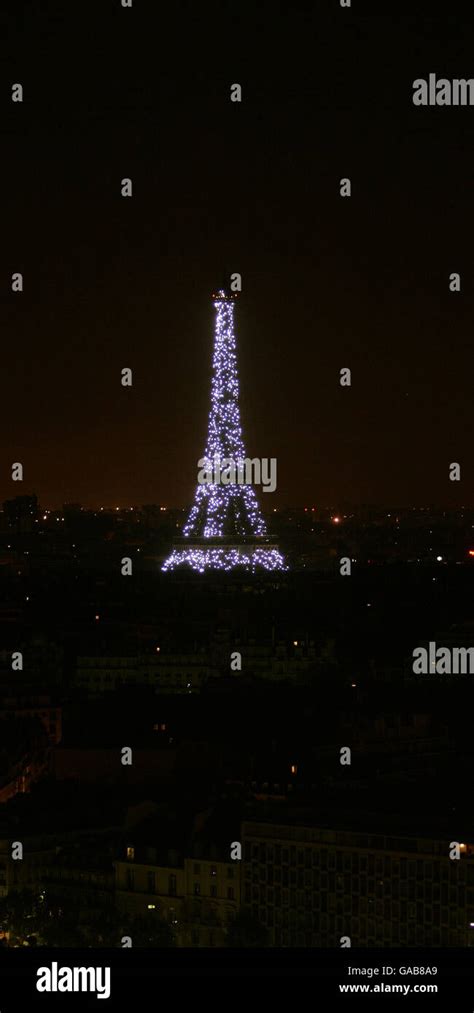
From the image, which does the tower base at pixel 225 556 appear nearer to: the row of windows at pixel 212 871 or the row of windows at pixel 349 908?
the row of windows at pixel 212 871

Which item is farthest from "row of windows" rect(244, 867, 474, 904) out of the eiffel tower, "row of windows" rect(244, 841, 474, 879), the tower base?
the tower base

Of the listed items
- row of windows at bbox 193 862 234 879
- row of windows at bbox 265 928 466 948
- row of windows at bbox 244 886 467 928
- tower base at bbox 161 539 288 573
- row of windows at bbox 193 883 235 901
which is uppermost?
tower base at bbox 161 539 288 573

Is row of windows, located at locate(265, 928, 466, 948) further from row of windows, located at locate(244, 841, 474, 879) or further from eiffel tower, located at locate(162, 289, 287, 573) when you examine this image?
eiffel tower, located at locate(162, 289, 287, 573)

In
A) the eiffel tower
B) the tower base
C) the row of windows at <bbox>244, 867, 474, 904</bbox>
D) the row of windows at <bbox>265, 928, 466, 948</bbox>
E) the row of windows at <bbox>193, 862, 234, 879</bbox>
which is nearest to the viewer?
the row of windows at <bbox>265, 928, 466, 948</bbox>

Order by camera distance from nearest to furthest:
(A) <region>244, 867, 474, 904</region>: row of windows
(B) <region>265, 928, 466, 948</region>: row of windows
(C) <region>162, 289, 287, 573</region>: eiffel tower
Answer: (B) <region>265, 928, 466, 948</region>: row of windows, (A) <region>244, 867, 474, 904</region>: row of windows, (C) <region>162, 289, 287, 573</region>: eiffel tower

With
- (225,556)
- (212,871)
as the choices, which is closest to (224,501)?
(225,556)

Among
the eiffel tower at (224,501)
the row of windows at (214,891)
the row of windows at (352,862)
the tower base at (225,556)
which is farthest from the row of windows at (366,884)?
the tower base at (225,556)

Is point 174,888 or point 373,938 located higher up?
point 174,888

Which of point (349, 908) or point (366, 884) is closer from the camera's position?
point (366, 884)

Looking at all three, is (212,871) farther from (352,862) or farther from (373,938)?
(373,938)
